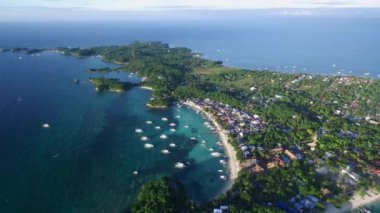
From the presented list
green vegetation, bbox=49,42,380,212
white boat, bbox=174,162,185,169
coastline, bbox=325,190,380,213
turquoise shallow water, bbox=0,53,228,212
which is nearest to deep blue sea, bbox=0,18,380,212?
turquoise shallow water, bbox=0,53,228,212

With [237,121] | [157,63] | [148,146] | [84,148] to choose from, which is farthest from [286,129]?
[157,63]

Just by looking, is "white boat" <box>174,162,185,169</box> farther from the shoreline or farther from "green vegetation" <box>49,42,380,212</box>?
"green vegetation" <box>49,42,380,212</box>

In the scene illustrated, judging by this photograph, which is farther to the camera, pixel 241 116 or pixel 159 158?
pixel 241 116

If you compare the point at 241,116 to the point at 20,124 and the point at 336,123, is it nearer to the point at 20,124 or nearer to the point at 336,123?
the point at 336,123

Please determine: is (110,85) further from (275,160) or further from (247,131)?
(275,160)

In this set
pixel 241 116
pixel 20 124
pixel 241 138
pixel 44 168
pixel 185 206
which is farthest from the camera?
pixel 241 116

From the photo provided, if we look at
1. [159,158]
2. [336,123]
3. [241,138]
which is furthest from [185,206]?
[336,123]

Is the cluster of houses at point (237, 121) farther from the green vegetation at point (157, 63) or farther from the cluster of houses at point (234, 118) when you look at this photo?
the green vegetation at point (157, 63)
